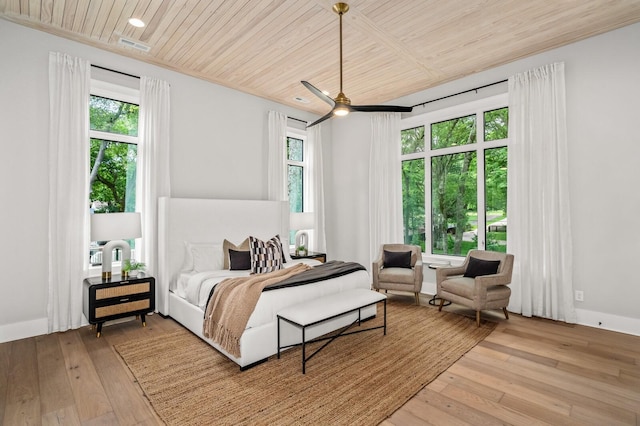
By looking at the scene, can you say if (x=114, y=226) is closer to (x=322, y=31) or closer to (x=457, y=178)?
(x=322, y=31)

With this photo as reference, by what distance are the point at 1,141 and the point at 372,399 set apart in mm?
4253

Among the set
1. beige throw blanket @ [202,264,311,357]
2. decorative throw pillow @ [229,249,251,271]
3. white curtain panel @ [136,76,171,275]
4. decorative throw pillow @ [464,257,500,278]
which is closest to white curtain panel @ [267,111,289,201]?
decorative throw pillow @ [229,249,251,271]

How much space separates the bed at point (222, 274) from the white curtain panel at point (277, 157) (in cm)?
27

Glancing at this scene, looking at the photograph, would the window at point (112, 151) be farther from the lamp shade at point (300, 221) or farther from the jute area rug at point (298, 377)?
the lamp shade at point (300, 221)

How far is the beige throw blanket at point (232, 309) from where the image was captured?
8.86 ft

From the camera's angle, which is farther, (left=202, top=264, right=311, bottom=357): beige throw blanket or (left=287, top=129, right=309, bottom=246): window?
(left=287, top=129, right=309, bottom=246): window

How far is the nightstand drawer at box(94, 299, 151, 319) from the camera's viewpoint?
335 centimetres

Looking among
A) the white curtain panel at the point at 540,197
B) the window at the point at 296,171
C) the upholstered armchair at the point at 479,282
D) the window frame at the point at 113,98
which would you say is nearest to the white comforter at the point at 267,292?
the window frame at the point at 113,98

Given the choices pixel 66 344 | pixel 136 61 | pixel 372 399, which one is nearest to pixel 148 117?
pixel 136 61

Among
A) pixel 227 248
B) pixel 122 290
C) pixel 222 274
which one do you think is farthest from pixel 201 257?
pixel 122 290

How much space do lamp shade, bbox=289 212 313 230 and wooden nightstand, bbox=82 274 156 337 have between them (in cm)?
236

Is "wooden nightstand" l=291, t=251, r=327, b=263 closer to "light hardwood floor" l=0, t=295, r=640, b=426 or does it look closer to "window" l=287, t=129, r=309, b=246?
"window" l=287, t=129, r=309, b=246

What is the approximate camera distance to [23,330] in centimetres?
330

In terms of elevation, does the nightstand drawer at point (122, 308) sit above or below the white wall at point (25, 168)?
below
